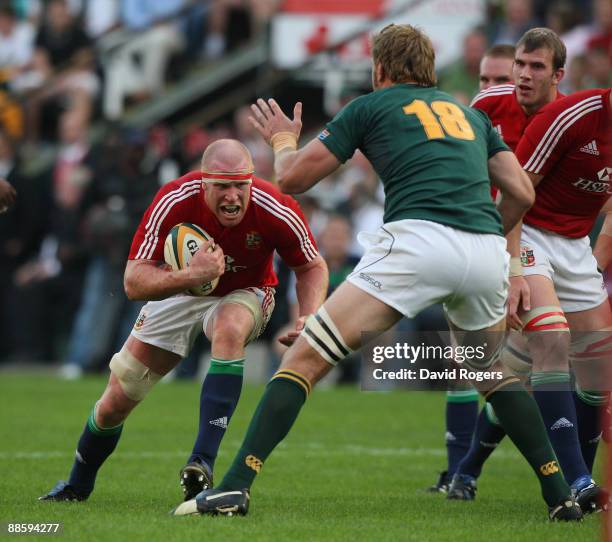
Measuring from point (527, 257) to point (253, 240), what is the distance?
1609 mm

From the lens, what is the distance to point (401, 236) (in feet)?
21.3

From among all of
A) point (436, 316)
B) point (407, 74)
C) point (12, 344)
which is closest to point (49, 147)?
point (12, 344)

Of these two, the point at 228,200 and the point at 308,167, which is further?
the point at 228,200

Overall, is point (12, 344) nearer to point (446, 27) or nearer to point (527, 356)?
point (446, 27)

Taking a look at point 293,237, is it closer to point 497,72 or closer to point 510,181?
point 510,181

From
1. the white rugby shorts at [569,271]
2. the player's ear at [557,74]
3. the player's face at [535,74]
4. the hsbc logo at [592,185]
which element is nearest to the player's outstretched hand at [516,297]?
the white rugby shorts at [569,271]

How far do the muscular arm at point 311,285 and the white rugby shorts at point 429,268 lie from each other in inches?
47.9

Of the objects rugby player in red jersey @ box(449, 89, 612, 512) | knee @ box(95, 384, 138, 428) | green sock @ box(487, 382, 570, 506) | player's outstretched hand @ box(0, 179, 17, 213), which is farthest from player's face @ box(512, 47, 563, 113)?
player's outstretched hand @ box(0, 179, 17, 213)

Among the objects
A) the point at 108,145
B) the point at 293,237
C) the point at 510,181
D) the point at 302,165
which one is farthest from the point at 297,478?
the point at 108,145

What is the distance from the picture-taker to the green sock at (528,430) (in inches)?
267

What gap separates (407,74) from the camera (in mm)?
6684

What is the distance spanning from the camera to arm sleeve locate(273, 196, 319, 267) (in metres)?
7.69

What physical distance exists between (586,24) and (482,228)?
11.2 m

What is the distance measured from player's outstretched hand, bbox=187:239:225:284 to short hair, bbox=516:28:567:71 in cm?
233
